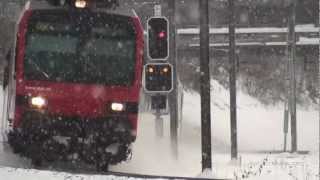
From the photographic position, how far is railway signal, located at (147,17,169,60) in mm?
13953

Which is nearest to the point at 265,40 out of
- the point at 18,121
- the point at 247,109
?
the point at 247,109

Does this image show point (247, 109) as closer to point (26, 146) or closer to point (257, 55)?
point (257, 55)

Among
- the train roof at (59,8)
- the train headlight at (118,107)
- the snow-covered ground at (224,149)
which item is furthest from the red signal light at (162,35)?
the snow-covered ground at (224,149)

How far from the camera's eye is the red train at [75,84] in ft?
48.2

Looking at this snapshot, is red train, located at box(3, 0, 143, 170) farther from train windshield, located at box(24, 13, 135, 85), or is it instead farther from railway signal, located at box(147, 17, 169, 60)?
railway signal, located at box(147, 17, 169, 60)

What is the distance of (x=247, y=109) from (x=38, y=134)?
29106 mm

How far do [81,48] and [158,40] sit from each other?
183 centimetres

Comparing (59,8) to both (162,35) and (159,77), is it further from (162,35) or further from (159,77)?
(159,77)

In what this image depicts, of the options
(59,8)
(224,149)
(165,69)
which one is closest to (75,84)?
(59,8)

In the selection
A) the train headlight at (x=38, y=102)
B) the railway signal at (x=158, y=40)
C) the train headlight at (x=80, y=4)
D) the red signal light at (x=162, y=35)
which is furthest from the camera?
the train headlight at (x=80, y=4)

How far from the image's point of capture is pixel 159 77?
14180 mm

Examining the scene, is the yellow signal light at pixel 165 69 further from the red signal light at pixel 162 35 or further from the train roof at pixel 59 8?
the train roof at pixel 59 8

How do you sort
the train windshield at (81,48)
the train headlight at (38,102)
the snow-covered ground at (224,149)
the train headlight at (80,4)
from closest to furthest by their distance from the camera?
the train headlight at (38,102) → the train windshield at (81,48) → the train headlight at (80,4) → the snow-covered ground at (224,149)

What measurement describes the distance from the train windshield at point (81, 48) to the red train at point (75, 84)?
19 mm
